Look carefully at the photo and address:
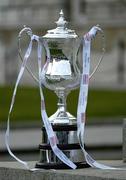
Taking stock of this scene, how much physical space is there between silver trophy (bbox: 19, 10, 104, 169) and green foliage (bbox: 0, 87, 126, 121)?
11984mm

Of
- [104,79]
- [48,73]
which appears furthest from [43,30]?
[48,73]

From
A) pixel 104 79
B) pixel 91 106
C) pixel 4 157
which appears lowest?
pixel 104 79

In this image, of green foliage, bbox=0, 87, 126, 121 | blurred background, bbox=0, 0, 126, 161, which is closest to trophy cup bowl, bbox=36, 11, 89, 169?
green foliage, bbox=0, 87, 126, 121

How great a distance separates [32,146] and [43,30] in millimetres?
16194

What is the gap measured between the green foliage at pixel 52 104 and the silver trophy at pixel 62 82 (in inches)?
472

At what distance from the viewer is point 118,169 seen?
20.9 ft

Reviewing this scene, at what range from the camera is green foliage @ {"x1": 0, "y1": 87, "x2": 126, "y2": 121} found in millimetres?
19734

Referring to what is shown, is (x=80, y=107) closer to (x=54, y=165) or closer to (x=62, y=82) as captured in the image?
(x=62, y=82)

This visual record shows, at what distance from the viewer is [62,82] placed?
6.47 m

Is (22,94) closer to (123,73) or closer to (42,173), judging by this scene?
(123,73)

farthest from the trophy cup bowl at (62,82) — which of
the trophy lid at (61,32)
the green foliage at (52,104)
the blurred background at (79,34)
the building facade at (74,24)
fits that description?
the building facade at (74,24)

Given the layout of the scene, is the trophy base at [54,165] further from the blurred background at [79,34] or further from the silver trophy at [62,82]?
the blurred background at [79,34]

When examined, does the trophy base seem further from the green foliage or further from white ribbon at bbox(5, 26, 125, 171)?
the green foliage

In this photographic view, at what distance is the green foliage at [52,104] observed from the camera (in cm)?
1973
